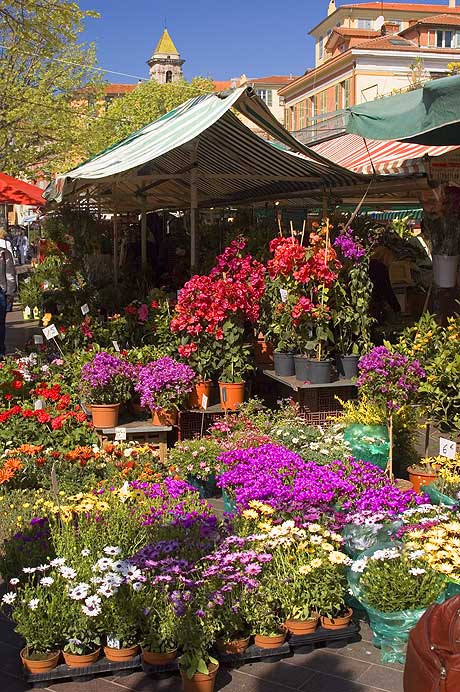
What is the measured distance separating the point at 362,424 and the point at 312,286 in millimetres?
1453

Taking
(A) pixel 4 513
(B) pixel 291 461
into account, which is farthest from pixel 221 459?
(A) pixel 4 513

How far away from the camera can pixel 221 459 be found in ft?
18.4

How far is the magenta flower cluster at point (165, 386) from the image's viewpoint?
6672 millimetres

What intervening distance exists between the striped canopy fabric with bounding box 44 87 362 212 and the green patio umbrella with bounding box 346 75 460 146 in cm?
81

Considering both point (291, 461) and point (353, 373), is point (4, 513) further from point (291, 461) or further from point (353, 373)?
point (353, 373)

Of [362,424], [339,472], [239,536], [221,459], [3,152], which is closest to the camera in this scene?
[239,536]

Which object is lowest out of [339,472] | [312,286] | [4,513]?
[4,513]

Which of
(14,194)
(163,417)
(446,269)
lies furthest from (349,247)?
(14,194)

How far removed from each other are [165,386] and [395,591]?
10.9 feet

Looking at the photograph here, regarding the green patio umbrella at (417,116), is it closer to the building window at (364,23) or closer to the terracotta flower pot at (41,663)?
the terracotta flower pot at (41,663)

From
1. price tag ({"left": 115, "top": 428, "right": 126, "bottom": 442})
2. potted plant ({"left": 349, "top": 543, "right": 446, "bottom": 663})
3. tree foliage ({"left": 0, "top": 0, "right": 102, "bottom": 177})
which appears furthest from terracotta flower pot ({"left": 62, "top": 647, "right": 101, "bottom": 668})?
tree foliage ({"left": 0, "top": 0, "right": 102, "bottom": 177})

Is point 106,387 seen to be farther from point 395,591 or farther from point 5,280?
point 5,280

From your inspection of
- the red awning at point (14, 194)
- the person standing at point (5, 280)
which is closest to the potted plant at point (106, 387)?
the person standing at point (5, 280)

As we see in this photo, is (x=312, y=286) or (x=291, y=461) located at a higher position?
(x=312, y=286)
